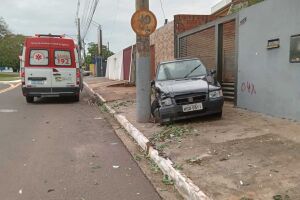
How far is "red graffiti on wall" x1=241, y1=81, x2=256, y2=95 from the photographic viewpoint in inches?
430

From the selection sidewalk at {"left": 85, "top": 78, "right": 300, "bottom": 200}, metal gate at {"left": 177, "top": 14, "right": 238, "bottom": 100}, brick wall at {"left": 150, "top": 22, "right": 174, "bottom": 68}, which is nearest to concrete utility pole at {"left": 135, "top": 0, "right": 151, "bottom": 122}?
sidewalk at {"left": 85, "top": 78, "right": 300, "bottom": 200}

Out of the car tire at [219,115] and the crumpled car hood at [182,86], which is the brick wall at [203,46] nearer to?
the crumpled car hood at [182,86]

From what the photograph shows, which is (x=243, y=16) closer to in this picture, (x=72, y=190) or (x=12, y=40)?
(x=72, y=190)

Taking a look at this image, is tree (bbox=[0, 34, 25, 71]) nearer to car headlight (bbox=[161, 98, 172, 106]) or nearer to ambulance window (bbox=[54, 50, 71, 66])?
ambulance window (bbox=[54, 50, 71, 66])

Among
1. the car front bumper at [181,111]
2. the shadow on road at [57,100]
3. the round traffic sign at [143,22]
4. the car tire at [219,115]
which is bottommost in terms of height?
the shadow on road at [57,100]

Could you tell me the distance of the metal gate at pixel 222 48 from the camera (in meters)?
12.7

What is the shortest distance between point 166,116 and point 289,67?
284 centimetres

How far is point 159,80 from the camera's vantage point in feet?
36.4

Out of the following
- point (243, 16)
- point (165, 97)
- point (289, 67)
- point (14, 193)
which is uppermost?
point (243, 16)

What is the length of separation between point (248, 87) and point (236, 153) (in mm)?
4827

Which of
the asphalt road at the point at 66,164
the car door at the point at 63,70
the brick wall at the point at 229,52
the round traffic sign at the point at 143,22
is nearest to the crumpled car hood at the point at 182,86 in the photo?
the round traffic sign at the point at 143,22

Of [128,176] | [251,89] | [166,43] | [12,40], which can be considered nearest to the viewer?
[128,176]

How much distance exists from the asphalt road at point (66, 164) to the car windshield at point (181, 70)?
201cm

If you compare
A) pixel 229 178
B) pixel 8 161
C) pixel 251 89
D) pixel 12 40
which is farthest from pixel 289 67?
pixel 12 40
